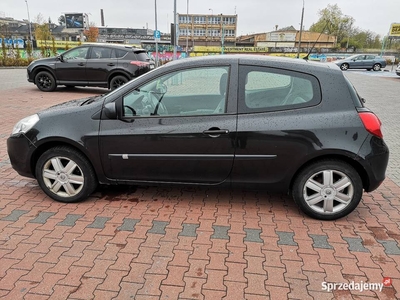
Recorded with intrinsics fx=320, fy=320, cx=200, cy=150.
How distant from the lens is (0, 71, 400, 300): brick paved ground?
2348mm

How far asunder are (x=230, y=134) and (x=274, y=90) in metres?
0.65

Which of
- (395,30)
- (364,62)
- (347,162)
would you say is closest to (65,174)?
(347,162)

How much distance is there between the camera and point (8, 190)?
155 inches

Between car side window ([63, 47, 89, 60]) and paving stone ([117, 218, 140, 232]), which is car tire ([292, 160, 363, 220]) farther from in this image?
car side window ([63, 47, 89, 60])

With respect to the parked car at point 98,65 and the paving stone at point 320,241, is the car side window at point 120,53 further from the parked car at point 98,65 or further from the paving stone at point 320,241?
the paving stone at point 320,241

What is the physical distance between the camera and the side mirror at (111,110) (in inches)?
128

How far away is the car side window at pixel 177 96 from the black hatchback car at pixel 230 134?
1 centimetres

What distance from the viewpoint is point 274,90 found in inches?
127

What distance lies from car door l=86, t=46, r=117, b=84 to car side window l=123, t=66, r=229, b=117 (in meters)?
8.90

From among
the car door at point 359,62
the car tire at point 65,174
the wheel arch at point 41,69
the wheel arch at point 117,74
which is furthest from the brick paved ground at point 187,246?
the car door at point 359,62

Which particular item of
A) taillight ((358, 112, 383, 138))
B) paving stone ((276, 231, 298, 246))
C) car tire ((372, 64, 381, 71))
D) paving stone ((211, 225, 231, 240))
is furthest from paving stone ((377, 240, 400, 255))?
car tire ((372, 64, 381, 71))

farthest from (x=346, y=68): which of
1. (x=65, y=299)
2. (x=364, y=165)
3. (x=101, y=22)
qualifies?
(x=101, y=22)

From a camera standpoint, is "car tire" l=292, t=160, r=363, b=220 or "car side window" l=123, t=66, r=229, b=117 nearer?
"car tire" l=292, t=160, r=363, b=220

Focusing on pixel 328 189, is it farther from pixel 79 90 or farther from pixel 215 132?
pixel 79 90
